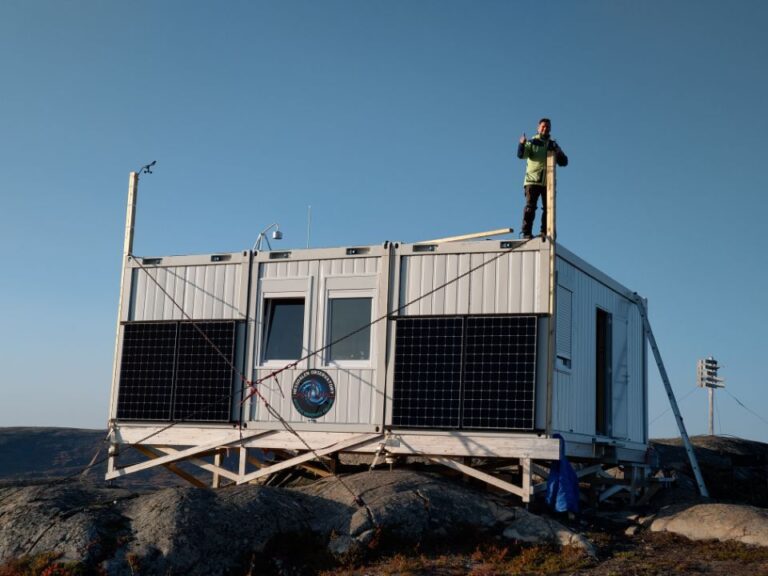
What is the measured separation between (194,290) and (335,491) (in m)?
5.56

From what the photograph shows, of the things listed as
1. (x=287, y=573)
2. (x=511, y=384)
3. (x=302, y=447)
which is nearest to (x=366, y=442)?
(x=302, y=447)

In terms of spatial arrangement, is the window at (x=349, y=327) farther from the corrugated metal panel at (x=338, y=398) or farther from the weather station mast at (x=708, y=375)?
the weather station mast at (x=708, y=375)

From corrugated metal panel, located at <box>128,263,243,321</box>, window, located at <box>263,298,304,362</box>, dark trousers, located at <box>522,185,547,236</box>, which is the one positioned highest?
dark trousers, located at <box>522,185,547,236</box>

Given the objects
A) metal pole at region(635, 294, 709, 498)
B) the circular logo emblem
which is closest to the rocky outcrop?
the circular logo emblem

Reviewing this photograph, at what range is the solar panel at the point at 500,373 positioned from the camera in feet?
53.6

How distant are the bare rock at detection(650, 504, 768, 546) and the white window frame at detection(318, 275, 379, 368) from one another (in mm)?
5848

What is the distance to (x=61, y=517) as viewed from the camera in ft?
47.3

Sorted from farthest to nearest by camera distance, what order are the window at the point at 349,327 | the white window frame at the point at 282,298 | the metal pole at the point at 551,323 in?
1. the white window frame at the point at 282,298
2. the window at the point at 349,327
3. the metal pole at the point at 551,323

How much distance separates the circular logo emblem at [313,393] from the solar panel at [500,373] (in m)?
2.55

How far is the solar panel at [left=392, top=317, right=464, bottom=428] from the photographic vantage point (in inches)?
659

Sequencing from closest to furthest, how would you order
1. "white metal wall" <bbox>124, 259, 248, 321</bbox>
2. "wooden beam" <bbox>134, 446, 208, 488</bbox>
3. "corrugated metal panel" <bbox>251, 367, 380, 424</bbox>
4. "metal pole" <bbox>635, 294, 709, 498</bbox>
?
"corrugated metal panel" <bbox>251, 367, 380, 424</bbox> < "white metal wall" <bbox>124, 259, 248, 321</bbox> < "wooden beam" <bbox>134, 446, 208, 488</bbox> < "metal pole" <bbox>635, 294, 709, 498</bbox>

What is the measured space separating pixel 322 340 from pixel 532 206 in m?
4.53

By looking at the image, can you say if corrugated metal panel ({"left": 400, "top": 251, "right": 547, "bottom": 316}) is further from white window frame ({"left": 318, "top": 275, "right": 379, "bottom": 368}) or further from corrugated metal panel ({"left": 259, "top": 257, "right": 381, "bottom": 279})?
corrugated metal panel ({"left": 259, "top": 257, "right": 381, "bottom": 279})

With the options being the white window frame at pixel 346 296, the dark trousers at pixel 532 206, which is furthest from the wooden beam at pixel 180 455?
the dark trousers at pixel 532 206
